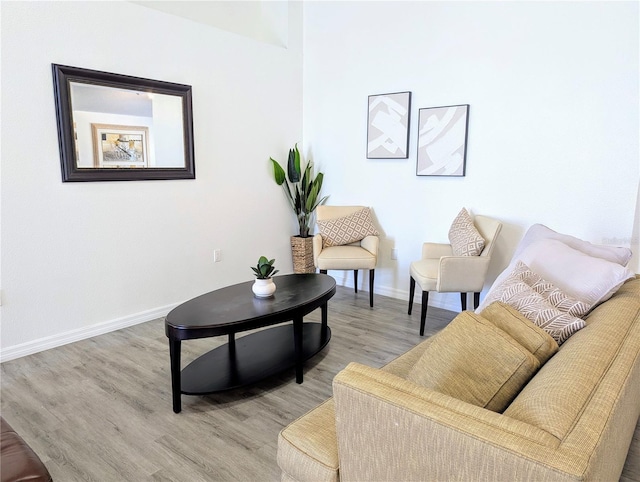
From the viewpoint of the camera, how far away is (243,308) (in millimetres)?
2480

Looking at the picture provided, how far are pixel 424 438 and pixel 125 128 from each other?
3209 mm

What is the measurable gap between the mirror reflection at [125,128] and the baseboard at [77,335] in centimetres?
122

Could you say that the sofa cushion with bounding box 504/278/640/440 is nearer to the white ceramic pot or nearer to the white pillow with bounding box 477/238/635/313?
the white pillow with bounding box 477/238/635/313

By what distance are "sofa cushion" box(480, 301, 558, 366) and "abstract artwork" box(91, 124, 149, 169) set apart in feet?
9.60

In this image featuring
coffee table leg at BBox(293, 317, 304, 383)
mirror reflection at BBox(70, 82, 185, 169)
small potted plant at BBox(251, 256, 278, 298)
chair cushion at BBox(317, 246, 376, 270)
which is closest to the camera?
coffee table leg at BBox(293, 317, 304, 383)

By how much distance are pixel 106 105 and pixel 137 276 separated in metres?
1.35

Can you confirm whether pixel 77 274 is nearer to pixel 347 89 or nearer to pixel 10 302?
pixel 10 302

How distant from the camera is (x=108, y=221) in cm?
332

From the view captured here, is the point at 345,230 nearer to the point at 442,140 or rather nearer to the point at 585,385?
the point at 442,140

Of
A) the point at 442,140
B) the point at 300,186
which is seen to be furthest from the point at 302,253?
the point at 442,140

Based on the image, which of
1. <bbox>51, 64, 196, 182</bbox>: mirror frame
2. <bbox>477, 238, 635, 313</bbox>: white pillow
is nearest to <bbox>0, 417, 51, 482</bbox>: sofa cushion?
<bbox>477, 238, 635, 313</bbox>: white pillow

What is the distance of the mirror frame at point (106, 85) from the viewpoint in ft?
9.76

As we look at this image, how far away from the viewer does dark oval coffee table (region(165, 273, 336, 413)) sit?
7.42 ft

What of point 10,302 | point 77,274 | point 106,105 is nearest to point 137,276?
point 77,274
